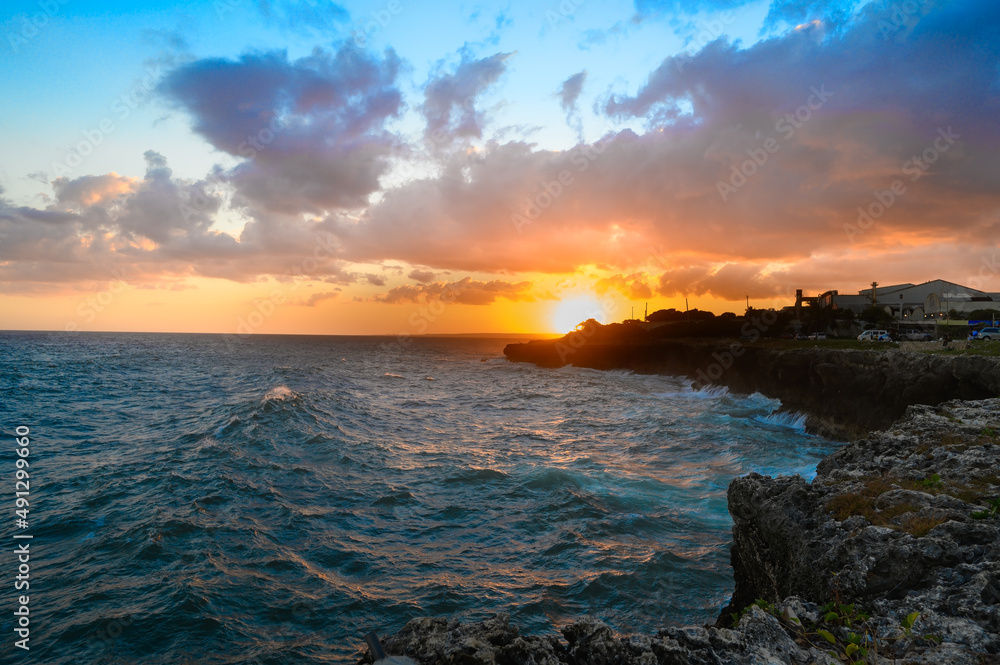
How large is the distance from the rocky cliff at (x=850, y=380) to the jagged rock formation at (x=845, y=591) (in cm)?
1550

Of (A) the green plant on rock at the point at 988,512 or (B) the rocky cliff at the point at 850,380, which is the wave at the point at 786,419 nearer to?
(B) the rocky cliff at the point at 850,380

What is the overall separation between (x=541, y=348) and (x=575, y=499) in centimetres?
8424

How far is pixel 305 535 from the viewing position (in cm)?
1227

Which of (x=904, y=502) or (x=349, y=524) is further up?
(x=904, y=502)

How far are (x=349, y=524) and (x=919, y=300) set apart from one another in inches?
3818

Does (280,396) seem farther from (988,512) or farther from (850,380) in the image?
(850,380)

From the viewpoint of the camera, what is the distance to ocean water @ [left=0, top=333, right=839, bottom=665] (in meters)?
8.72

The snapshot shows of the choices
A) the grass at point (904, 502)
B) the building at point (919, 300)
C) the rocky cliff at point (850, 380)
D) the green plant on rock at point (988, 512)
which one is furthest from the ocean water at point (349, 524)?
the building at point (919, 300)

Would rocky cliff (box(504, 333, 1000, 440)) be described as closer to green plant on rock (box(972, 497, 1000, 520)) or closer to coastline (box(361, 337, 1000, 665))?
coastline (box(361, 337, 1000, 665))

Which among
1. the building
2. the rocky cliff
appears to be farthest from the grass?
the building

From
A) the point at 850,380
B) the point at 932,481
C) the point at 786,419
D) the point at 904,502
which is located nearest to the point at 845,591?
the point at 904,502

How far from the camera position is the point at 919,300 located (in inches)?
3012

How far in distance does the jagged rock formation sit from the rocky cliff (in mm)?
15503

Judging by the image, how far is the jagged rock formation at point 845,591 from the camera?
14.9ft
